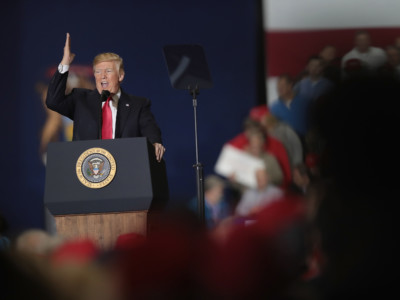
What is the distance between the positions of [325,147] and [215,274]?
0.09m

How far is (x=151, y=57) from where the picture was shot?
5.38 meters

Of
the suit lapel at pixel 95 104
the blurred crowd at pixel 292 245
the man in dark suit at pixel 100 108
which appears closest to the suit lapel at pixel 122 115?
the man in dark suit at pixel 100 108

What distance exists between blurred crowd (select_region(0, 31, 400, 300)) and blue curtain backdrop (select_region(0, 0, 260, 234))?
500cm

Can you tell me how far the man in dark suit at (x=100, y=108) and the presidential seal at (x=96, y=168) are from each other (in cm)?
33

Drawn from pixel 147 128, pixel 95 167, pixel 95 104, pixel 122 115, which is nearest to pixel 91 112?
pixel 95 104

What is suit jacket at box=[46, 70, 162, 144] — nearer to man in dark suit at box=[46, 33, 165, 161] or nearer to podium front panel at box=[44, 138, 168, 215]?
man in dark suit at box=[46, 33, 165, 161]

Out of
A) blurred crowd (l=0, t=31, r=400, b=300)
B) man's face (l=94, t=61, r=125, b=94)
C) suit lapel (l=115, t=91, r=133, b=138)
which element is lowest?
blurred crowd (l=0, t=31, r=400, b=300)

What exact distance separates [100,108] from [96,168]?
0.40 meters

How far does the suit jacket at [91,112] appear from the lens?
2.56 meters

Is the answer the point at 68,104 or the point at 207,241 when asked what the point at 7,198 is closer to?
the point at 68,104

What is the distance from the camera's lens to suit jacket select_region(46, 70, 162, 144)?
256cm

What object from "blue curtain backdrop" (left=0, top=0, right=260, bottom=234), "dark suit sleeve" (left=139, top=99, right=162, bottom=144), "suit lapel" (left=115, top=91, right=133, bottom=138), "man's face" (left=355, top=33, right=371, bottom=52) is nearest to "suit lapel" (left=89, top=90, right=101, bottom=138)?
"suit lapel" (left=115, top=91, right=133, bottom=138)

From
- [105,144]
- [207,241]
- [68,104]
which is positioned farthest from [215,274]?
[68,104]

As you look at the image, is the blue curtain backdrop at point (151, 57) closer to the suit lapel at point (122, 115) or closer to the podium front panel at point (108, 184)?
the suit lapel at point (122, 115)
